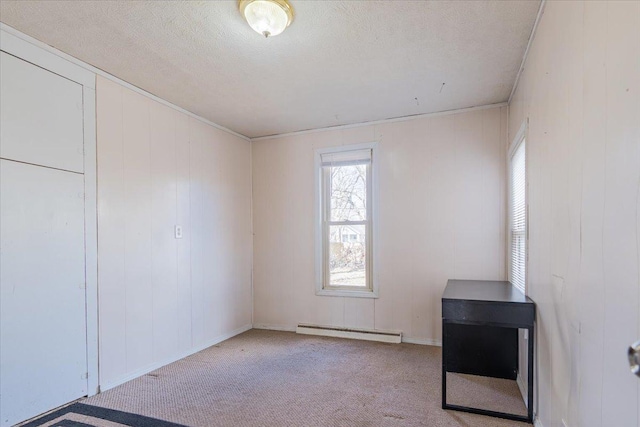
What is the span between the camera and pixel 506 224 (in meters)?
3.63

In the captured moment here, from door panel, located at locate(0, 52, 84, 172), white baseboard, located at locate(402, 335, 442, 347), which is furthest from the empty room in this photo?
white baseboard, located at locate(402, 335, 442, 347)

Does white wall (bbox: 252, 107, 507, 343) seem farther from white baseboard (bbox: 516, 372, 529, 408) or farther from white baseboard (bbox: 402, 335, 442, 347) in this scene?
white baseboard (bbox: 516, 372, 529, 408)

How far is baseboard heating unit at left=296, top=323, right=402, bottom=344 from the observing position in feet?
13.1

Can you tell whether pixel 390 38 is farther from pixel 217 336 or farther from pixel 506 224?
pixel 217 336

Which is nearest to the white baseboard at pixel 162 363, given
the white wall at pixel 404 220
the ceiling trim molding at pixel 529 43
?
the white wall at pixel 404 220

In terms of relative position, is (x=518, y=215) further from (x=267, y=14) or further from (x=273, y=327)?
(x=273, y=327)

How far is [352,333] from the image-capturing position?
13.7ft

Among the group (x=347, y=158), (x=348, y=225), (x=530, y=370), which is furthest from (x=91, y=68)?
(x=530, y=370)

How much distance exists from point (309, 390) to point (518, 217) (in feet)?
7.17

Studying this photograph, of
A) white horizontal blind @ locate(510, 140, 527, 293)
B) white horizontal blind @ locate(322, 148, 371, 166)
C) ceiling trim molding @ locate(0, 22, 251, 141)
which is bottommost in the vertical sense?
white horizontal blind @ locate(510, 140, 527, 293)

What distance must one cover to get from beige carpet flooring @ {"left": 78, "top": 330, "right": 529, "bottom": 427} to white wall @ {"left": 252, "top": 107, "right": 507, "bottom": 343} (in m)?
0.62

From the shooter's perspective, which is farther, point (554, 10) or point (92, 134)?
point (92, 134)

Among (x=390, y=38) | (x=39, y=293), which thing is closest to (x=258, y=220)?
(x=39, y=293)

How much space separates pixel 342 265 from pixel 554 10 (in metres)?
3.18
